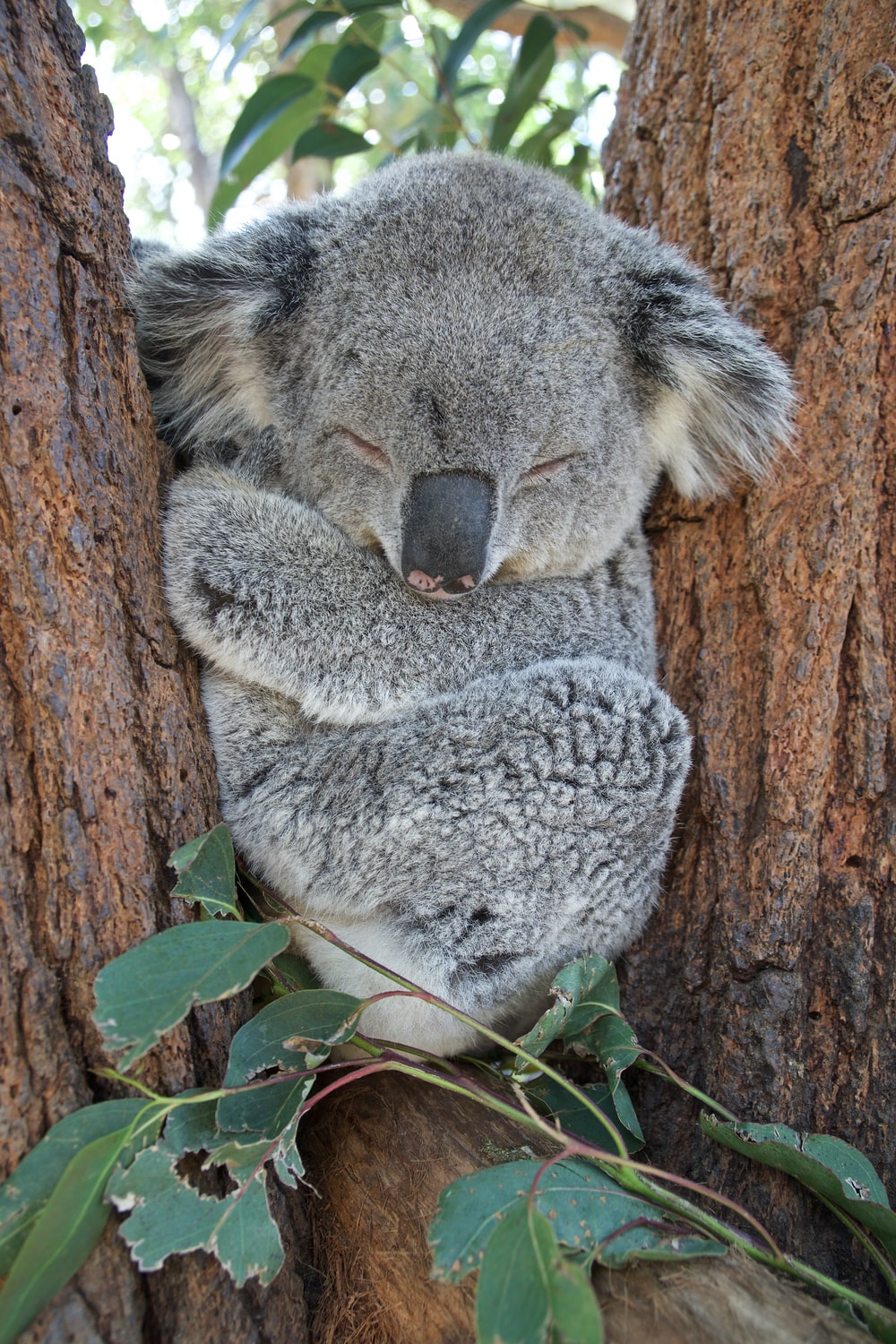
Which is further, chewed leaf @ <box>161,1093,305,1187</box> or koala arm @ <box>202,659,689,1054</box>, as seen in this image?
koala arm @ <box>202,659,689,1054</box>

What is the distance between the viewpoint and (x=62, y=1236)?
112 cm

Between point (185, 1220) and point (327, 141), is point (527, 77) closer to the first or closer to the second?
point (327, 141)

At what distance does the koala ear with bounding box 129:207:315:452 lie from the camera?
79.7 inches

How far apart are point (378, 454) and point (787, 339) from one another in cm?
99

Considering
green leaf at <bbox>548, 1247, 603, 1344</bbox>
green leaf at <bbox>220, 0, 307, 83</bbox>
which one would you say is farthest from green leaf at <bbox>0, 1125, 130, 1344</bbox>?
green leaf at <bbox>220, 0, 307, 83</bbox>

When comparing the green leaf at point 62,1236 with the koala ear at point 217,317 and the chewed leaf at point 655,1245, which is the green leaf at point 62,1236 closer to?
the chewed leaf at point 655,1245

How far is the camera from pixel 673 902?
2.03m

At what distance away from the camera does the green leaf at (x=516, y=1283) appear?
3.48ft

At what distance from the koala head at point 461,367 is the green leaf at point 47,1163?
1072 millimetres

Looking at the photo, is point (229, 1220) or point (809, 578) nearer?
point (229, 1220)

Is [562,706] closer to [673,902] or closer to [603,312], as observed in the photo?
[673,902]

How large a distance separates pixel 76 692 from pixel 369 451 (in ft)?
2.84

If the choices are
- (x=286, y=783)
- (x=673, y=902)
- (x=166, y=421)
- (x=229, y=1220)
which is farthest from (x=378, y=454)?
(x=229, y=1220)

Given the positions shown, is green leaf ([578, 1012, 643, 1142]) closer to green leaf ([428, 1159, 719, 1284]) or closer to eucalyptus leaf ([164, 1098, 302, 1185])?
green leaf ([428, 1159, 719, 1284])
